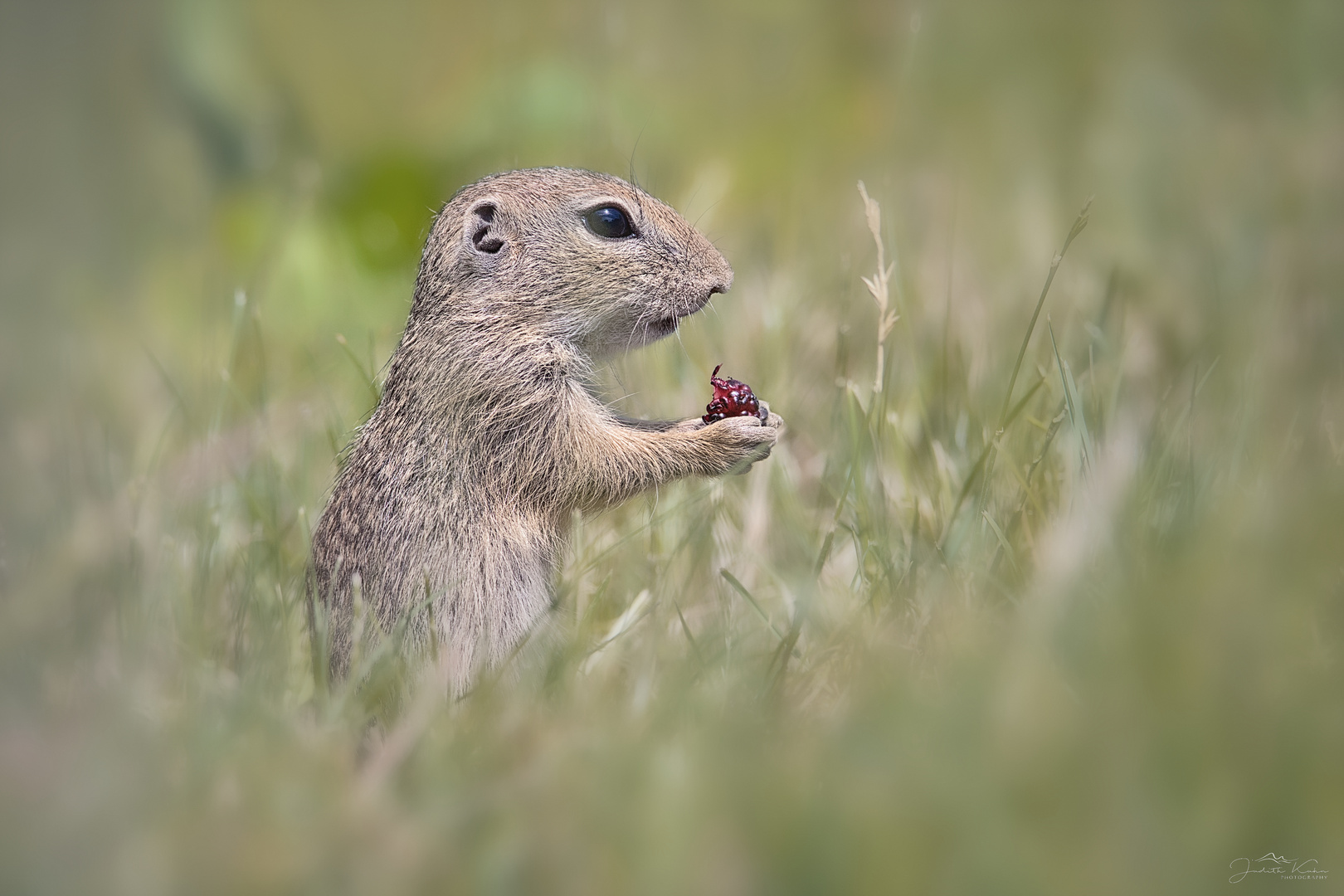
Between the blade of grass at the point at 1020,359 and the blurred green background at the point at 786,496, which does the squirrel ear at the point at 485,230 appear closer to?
the blurred green background at the point at 786,496

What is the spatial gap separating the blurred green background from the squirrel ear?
45cm

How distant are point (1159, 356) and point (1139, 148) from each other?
81cm

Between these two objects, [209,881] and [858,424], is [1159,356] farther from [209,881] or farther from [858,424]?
[209,881]

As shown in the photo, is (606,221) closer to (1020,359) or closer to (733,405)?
(733,405)

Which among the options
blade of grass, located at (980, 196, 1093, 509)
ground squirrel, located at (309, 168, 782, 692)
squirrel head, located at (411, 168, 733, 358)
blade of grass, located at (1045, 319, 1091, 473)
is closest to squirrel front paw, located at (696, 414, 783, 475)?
ground squirrel, located at (309, 168, 782, 692)

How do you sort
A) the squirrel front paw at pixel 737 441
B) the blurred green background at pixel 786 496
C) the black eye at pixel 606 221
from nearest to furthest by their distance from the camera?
the blurred green background at pixel 786 496 < the squirrel front paw at pixel 737 441 < the black eye at pixel 606 221

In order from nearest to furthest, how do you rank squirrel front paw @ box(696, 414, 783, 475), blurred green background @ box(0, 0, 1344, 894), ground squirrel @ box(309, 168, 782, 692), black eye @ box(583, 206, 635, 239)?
blurred green background @ box(0, 0, 1344, 894) < ground squirrel @ box(309, 168, 782, 692) < squirrel front paw @ box(696, 414, 783, 475) < black eye @ box(583, 206, 635, 239)

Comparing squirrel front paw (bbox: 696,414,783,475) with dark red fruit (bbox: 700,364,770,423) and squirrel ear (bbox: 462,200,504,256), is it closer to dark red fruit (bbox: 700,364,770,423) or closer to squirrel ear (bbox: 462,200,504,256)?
dark red fruit (bbox: 700,364,770,423)

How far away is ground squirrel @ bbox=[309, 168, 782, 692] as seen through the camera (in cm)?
234

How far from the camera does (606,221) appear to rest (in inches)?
107

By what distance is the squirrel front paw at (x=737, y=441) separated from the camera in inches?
103

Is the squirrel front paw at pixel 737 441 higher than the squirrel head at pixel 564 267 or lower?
lower

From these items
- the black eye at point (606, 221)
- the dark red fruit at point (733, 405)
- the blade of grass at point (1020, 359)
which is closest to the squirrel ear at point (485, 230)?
the black eye at point (606, 221)

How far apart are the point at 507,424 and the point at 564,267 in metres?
0.40
